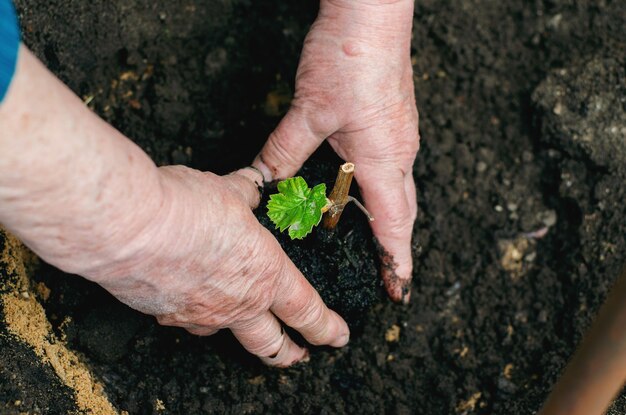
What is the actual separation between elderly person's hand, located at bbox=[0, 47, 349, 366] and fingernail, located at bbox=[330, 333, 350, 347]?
0.75 ft

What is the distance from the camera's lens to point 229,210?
2.17m

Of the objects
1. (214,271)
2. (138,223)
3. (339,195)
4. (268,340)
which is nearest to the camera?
(138,223)

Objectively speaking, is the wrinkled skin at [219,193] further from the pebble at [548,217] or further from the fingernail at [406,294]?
the pebble at [548,217]

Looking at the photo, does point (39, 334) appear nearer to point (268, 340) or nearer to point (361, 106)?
point (268, 340)

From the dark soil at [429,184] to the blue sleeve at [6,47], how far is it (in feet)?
4.38

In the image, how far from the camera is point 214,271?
214 cm

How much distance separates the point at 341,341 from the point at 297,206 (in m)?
0.73

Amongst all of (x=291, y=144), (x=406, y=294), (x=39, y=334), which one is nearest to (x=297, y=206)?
(x=291, y=144)

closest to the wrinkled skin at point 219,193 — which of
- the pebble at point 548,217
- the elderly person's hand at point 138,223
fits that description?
the elderly person's hand at point 138,223

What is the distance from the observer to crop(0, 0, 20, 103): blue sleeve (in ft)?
5.02

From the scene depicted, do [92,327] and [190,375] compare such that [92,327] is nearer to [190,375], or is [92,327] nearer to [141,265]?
[190,375]

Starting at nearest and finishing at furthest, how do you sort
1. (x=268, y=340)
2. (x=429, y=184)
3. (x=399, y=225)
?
(x=268, y=340)
(x=399, y=225)
(x=429, y=184)

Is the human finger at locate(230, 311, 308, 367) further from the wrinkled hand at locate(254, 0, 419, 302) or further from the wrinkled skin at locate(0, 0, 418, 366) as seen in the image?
the wrinkled hand at locate(254, 0, 419, 302)

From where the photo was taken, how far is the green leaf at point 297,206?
7.98 ft
